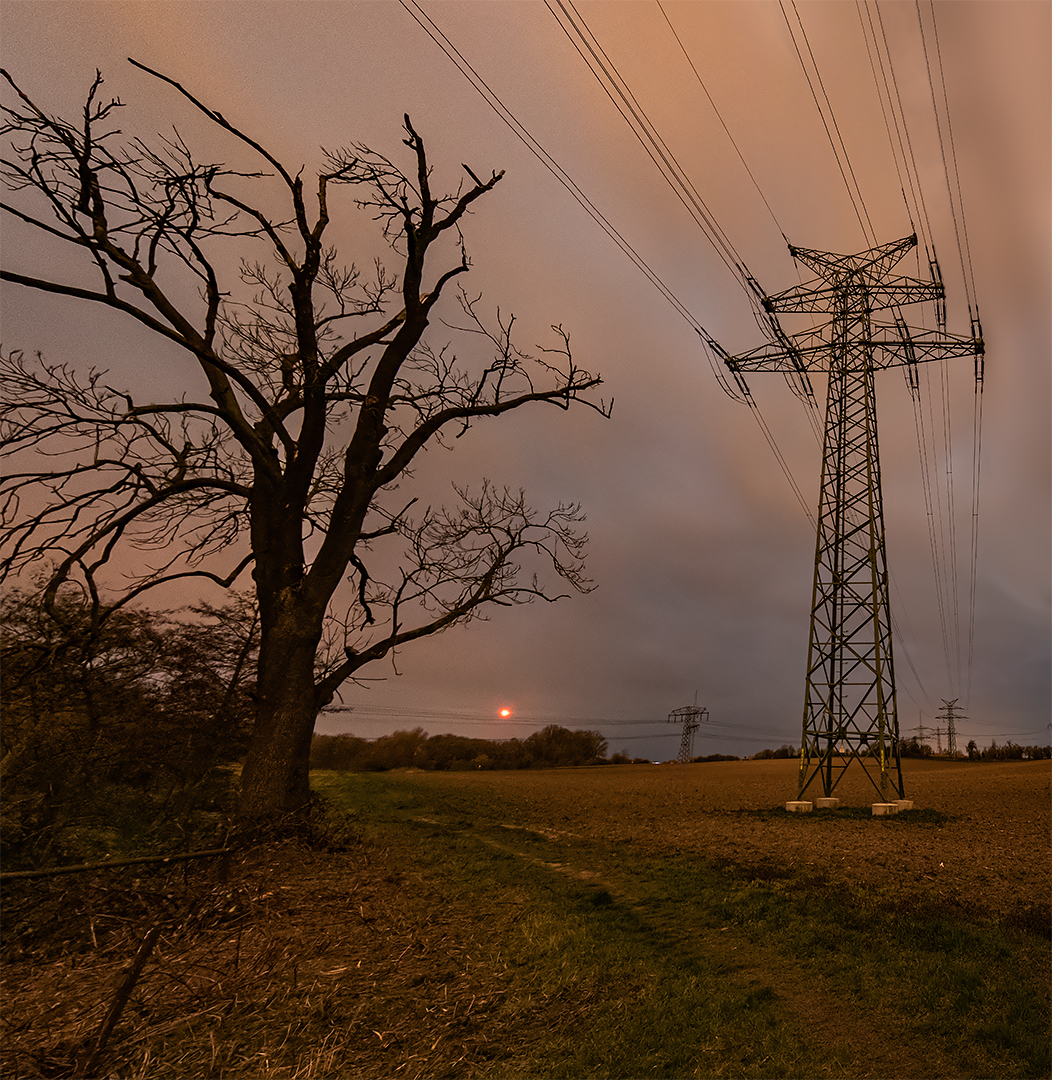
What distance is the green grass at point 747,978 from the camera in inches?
184

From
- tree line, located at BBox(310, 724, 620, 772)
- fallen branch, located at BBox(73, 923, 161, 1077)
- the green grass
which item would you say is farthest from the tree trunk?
tree line, located at BBox(310, 724, 620, 772)

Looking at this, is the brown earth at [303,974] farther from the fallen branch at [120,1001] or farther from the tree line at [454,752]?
the tree line at [454,752]

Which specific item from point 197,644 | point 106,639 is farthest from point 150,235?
point 197,644

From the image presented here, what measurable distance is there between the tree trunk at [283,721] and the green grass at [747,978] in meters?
2.22

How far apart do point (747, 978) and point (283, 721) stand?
236 inches

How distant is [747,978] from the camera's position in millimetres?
6016

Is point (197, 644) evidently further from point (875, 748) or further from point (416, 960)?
point (875, 748)

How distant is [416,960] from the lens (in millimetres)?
6051

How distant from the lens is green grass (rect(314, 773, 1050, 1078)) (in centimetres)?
467

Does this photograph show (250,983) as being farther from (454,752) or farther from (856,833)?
Result: (454,752)

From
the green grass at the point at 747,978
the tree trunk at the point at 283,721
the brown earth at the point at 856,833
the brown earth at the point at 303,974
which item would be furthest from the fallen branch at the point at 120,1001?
the brown earth at the point at 856,833

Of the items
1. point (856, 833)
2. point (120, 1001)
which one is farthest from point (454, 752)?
point (120, 1001)

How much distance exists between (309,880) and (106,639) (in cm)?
462

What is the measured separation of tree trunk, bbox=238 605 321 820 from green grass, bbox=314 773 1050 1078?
2.22m
